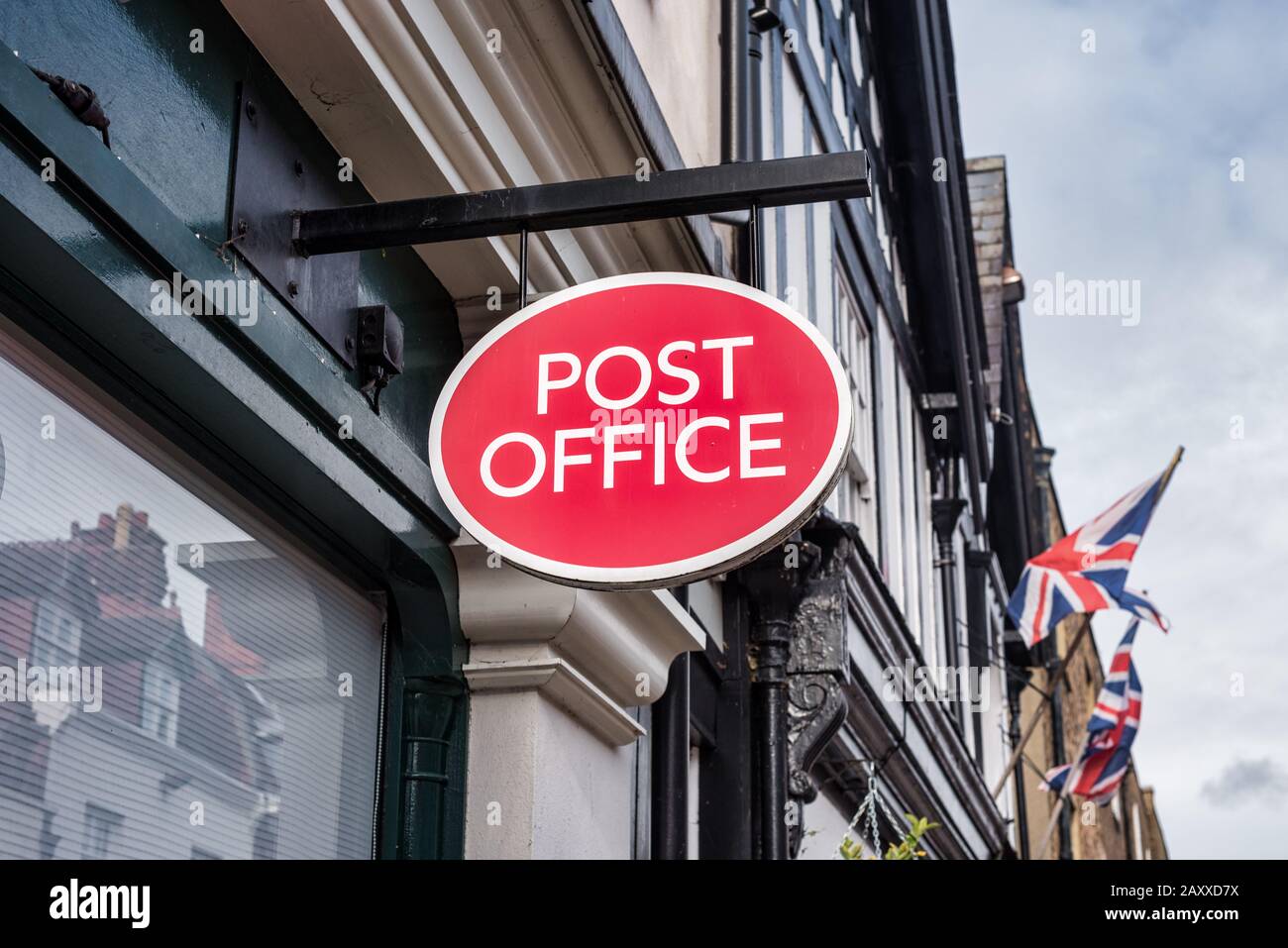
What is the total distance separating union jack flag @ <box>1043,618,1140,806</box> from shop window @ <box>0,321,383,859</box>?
1086cm

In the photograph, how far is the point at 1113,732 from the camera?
14.0 meters

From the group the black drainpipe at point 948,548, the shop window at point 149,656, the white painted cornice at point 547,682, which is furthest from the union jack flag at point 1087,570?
the shop window at point 149,656

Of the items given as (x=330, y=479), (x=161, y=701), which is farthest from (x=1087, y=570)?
(x=161, y=701)

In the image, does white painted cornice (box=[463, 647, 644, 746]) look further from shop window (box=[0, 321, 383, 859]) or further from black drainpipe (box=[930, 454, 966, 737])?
black drainpipe (box=[930, 454, 966, 737])

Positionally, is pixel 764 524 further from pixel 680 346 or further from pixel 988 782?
pixel 988 782

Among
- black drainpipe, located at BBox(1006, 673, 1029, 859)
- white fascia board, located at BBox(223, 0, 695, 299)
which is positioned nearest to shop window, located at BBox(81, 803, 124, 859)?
white fascia board, located at BBox(223, 0, 695, 299)

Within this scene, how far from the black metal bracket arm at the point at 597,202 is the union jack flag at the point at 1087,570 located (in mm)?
8357

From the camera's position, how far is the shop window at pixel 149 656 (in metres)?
2.94

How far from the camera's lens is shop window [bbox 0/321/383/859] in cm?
294
